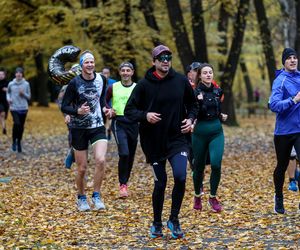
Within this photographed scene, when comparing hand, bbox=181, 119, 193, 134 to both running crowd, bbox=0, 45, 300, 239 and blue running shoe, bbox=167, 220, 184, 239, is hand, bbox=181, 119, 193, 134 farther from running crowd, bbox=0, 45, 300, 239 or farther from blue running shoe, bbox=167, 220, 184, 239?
blue running shoe, bbox=167, 220, 184, 239

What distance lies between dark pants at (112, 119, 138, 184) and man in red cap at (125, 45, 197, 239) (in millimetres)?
3772

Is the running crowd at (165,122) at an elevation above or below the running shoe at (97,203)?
above

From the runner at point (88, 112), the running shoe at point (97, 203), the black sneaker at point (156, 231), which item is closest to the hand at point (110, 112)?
the runner at point (88, 112)

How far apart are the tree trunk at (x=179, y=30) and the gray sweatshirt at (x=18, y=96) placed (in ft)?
20.2

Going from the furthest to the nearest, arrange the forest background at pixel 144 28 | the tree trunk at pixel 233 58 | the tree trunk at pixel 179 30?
1. the tree trunk at pixel 233 58
2. the forest background at pixel 144 28
3. the tree trunk at pixel 179 30

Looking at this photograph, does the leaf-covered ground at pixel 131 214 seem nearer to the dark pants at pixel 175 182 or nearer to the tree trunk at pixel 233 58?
the dark pants at pixel 175 182

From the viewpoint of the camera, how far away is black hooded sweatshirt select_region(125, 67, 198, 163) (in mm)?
8648

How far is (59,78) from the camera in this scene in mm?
11570

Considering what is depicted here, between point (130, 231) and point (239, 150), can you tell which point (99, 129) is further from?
point (239, 150)

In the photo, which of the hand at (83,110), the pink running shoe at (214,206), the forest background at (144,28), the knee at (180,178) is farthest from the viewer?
the forest background at (144,28)

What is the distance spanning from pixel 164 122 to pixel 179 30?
16159mm

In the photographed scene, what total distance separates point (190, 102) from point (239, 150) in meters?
13.4

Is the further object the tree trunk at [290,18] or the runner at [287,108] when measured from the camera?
the tree trunk at [290,18]

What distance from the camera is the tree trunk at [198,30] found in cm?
2534
